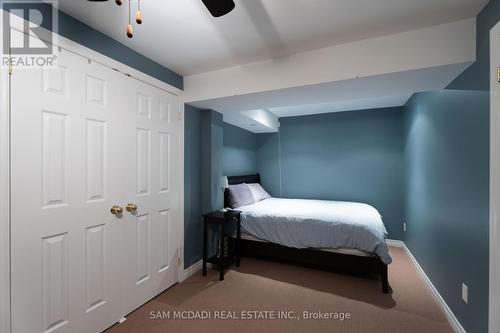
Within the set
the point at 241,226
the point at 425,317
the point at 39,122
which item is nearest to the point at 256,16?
the point at 39,122

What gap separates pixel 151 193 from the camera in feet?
7.29

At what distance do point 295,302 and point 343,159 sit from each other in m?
2.86

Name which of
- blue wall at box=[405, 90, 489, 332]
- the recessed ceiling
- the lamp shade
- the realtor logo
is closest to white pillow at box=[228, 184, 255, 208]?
the lamp shade

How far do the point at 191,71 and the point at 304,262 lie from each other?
9.09 feet

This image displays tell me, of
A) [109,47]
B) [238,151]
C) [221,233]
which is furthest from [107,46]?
[238,151]

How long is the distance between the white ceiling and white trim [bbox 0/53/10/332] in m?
0.74

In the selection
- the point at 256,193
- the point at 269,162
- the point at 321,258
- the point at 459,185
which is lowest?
the point at 321,258

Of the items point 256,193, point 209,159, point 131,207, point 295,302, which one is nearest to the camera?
point 131,207

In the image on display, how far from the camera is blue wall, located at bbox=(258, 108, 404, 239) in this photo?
3.93 m

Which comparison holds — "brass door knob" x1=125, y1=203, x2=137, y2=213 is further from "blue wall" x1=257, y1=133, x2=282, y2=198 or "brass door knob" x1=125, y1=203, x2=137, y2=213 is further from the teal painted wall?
"blue wall" x1=257, y1=133, x2=282, y2=198

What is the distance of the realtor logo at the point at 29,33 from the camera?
4.26ft

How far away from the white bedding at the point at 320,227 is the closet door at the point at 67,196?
1673mm

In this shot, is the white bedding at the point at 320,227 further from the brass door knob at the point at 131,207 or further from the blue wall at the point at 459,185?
the brass door knob at the point at 131,207

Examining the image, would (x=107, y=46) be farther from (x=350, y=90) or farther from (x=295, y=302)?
(x=295, y=302)
